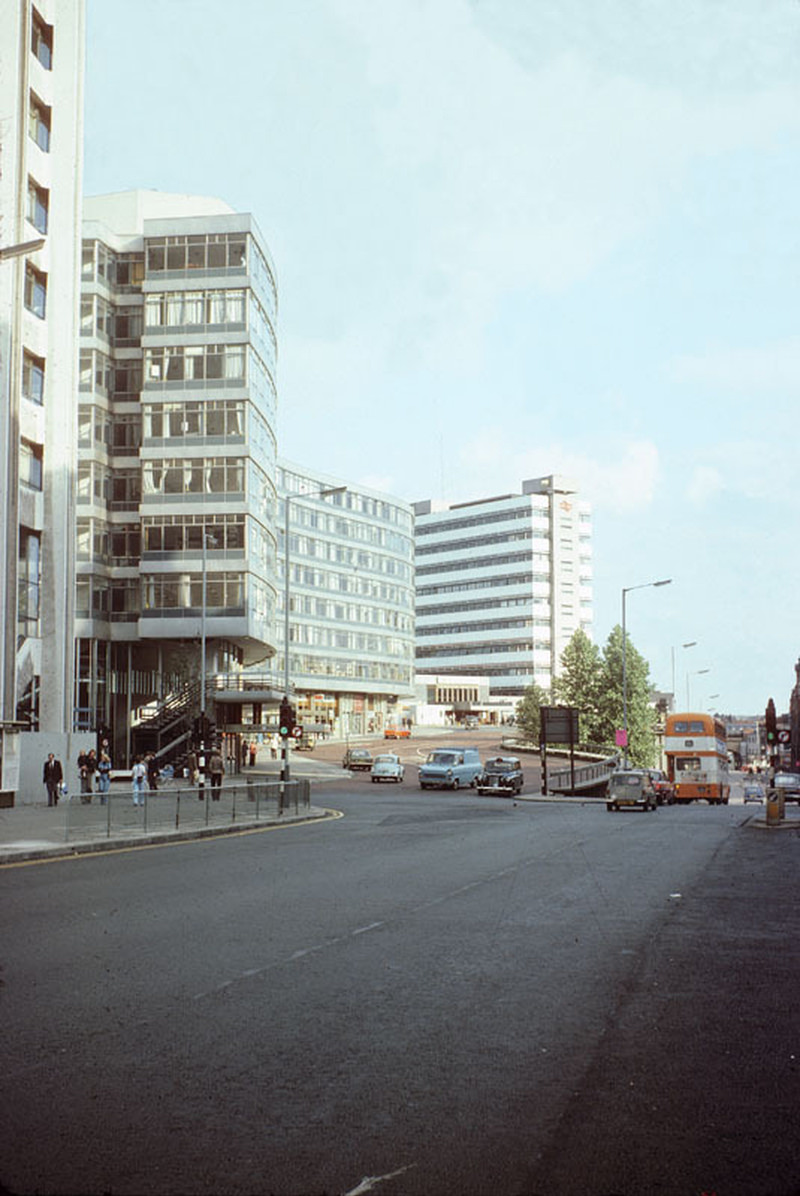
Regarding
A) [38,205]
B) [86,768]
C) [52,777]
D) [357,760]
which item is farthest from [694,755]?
[38,205]

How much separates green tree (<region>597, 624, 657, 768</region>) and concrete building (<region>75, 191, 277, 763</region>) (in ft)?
121

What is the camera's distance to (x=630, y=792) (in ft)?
149

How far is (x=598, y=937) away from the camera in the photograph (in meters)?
12.1

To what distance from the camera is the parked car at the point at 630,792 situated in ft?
148

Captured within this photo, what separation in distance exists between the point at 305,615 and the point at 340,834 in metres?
98.2

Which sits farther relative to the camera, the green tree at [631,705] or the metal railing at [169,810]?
the green tree at [631,705]

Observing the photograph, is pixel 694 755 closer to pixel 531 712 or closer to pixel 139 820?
pixel 139 820

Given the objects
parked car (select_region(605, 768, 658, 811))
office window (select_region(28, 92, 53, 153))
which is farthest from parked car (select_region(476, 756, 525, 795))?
office window (select_region(28, 92, 53, 153))

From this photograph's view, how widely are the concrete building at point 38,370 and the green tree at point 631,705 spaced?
5875cm

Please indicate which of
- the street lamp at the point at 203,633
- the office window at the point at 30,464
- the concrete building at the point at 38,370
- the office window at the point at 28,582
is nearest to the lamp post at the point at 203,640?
the street lamp at the point at 203,633

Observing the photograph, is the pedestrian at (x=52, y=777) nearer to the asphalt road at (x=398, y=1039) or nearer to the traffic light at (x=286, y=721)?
the traffic light at (x=286, y=721)

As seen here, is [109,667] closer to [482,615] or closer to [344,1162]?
[344,1162]

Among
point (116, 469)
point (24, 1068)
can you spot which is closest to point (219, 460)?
point (116, 469)

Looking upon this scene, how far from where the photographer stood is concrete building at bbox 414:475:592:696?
16512 cm
